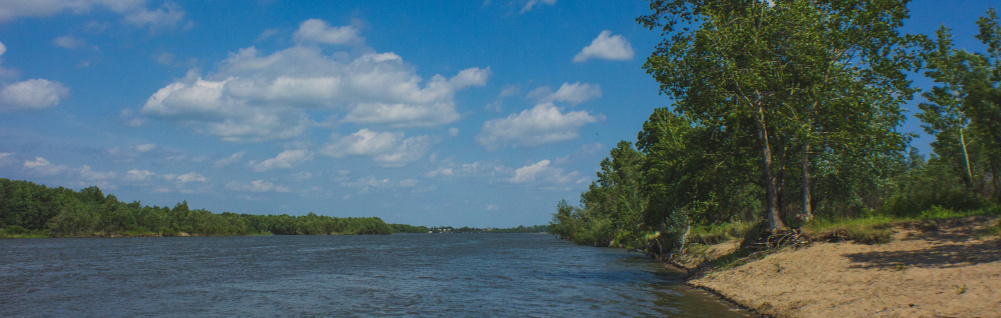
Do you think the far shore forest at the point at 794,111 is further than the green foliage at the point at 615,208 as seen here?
No

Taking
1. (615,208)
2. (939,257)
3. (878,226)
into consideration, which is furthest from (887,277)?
(615,208)

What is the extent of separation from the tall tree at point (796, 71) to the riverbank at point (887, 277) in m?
4.97

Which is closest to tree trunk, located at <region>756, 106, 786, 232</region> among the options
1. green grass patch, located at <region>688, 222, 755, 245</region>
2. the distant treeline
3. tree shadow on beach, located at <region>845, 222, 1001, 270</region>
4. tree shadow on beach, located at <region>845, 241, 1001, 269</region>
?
tree shadow on beach, located at <region>845, 222, 1001, 270</region>

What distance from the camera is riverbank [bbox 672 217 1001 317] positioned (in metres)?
15.0

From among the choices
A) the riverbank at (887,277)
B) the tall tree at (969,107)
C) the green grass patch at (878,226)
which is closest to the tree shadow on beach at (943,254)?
the riverbank at (887,277)

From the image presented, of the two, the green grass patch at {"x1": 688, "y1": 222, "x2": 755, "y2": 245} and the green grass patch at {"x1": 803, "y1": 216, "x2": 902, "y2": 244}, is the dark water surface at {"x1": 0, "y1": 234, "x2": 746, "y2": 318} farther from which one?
the green grass patch at {"x1": 688, "y1": 222, "x2": 755, "y2": 245}

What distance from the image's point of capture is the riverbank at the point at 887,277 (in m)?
15.0

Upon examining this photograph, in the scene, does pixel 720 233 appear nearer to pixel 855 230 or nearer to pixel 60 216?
pixel 855 230

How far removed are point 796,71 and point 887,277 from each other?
12.7 m

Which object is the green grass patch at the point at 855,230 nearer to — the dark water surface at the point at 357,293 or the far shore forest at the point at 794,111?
the far shore forest at the point at 794,111

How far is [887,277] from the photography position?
17891 mm

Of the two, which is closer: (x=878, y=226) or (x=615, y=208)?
(x=878, y=226)

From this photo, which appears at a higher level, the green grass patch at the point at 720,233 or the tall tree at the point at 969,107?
the tall tree at the point at 969,107

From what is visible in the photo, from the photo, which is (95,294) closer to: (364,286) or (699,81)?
(364,286)
